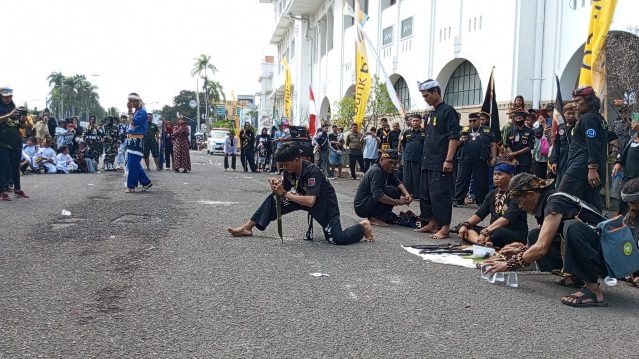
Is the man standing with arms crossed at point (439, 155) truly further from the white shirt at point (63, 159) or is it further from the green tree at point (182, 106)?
the green tree at point (182, 106)

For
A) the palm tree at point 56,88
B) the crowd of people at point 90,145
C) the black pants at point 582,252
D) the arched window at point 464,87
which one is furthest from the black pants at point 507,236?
the palm tree at point 56,88

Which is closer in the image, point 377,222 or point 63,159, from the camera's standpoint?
point 377,222

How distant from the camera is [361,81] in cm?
2161

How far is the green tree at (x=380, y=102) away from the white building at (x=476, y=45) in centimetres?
94

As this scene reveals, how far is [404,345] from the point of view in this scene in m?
4.13

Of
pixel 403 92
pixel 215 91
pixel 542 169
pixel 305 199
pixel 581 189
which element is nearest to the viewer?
Result: pixel 581 189

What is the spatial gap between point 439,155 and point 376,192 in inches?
42.7

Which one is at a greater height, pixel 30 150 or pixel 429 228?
pixel 30 150

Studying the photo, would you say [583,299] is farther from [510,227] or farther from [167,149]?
[167,149]

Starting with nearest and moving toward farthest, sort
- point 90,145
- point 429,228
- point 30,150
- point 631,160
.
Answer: point 631,160 → point 429,228 → point 30,150 → point 90,145

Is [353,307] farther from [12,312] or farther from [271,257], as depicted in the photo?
[12,312]

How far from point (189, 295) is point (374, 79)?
22.6m

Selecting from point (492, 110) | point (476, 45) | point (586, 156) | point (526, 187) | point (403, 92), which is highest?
point (476, 45)

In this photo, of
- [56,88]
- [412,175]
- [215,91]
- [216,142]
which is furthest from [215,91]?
[412,175]
